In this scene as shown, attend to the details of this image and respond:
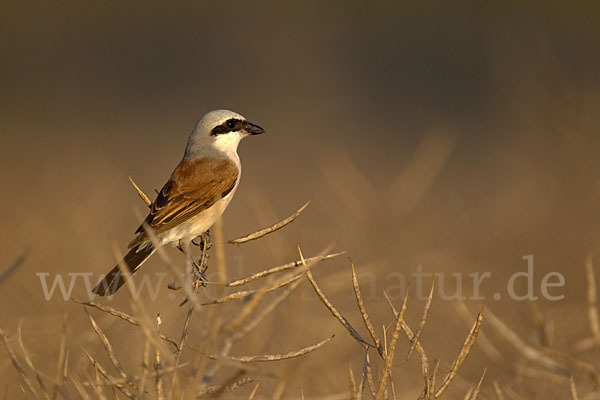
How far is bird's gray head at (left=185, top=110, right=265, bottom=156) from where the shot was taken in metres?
4.49

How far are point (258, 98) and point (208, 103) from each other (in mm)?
1351

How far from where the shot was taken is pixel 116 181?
715cm

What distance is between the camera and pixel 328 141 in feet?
39.0

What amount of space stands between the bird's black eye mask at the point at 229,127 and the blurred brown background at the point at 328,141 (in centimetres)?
38

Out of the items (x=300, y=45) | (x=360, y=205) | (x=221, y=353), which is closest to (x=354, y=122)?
(x=300, y=45)

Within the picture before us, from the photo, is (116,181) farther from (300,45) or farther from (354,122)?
(300,45)

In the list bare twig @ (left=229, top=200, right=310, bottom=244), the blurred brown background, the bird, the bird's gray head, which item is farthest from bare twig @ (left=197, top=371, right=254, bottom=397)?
the bird's gray head

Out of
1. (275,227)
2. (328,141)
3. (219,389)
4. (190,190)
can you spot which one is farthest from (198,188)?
(328,141)

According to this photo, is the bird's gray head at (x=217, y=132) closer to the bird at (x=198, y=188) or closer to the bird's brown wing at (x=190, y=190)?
the bird at (x=198, y=188)

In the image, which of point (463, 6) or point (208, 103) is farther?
point (463, 6)

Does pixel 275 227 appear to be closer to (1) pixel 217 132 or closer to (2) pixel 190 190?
(2) pixel 190 190

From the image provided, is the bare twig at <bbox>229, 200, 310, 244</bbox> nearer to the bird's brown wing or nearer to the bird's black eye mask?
the bird's brown wing

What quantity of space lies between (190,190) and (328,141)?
7783 millimetres

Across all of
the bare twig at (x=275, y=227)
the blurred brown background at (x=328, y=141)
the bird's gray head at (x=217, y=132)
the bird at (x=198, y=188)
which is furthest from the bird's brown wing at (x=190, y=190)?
A: the bare twig at (x=275, y=227)
